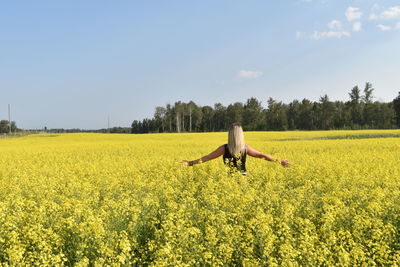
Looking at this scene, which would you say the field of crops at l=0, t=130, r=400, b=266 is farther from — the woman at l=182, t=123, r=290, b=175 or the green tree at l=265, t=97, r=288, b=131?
the green tree at l=265, t=97, r=288, b=131

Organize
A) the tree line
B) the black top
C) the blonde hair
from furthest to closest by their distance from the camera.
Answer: the tree line → the black top → the blonde hair

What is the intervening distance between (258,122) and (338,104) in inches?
1216

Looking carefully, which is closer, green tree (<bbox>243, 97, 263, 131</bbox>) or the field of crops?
the field of crops

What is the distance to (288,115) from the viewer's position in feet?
356

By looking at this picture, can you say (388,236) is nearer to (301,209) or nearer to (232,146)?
(301,209)

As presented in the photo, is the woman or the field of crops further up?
the woman

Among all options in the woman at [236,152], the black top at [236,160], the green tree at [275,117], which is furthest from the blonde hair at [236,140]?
the green tree at [275,117]

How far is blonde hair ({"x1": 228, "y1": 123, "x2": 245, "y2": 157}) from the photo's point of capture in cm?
733

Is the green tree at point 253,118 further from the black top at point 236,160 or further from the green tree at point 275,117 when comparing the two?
the black top at point 236,160

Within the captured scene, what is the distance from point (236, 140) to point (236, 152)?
0.34 m

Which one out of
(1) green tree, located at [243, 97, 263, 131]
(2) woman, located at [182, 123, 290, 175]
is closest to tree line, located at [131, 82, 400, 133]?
(1) green tree, located at [243, 97, 263, 131]

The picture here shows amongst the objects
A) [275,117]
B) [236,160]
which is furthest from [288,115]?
[236,160]

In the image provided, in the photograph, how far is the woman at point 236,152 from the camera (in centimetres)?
741

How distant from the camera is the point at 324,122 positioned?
95.4m
